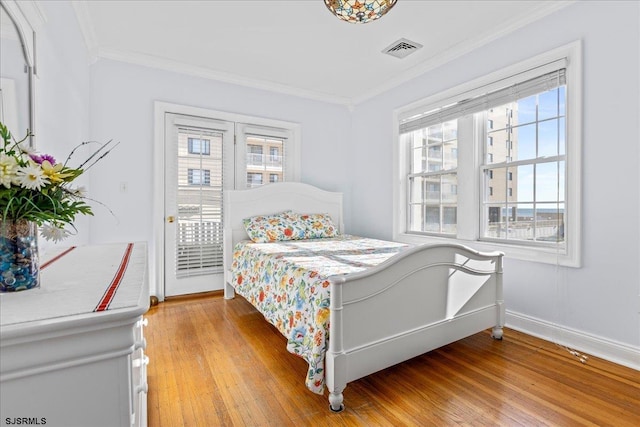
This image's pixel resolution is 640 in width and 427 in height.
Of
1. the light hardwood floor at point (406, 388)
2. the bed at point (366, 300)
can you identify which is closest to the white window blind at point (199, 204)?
the bed at point (366, 300)

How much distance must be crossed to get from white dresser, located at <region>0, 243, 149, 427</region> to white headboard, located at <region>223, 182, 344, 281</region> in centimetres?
269

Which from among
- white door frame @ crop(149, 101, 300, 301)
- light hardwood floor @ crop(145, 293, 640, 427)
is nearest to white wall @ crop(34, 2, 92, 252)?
white door frame @ crop(149, 101, 300, 301)

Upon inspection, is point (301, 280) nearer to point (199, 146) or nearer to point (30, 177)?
point (30, 177)

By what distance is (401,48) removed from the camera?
118 inches

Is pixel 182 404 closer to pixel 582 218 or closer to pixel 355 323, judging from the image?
pixel 355 323

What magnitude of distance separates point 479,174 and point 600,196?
94 centimetres

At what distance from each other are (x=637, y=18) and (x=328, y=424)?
2923 mm

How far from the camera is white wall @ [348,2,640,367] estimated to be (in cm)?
200

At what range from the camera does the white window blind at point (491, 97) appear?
2.34m

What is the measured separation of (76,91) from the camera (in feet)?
7.95

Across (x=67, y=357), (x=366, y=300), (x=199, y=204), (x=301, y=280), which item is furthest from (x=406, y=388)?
(x=199, y=204)

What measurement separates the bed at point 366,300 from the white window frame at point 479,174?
45 cm

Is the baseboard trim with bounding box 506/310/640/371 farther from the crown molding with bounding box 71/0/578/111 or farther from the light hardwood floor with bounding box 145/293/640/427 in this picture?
the crown molding with bounding box 71/0/578/111

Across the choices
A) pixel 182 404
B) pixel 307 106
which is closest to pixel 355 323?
pixel 182 404
